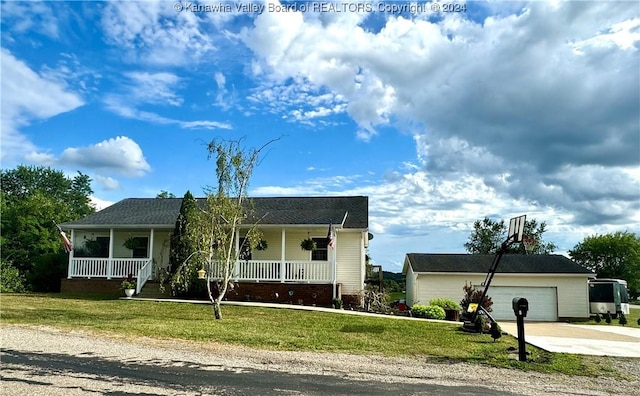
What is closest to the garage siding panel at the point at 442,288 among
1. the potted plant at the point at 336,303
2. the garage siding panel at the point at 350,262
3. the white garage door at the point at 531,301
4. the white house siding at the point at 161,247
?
the white garage door at the point at 531,301

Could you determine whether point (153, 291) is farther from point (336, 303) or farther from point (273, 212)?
point (336, 303)

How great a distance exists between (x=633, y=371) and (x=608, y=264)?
40112 mm

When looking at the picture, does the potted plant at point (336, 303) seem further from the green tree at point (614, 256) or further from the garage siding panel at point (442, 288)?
the green tree at point (614, 256)

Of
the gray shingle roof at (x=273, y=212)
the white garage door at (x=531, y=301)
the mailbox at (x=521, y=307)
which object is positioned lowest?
the white garage door at (x=531, y=301)

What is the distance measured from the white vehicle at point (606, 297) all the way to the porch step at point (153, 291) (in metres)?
20.9

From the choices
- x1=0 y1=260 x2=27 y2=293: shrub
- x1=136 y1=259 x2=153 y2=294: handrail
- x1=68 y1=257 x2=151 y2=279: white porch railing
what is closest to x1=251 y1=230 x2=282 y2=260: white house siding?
x1=136 y1=259 x2=153 y2=294: handrail

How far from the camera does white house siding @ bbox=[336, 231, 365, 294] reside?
22031 mm

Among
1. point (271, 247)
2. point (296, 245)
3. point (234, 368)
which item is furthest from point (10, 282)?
point (234, 368)

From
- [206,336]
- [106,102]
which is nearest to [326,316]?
[206,336]

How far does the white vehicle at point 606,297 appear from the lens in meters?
25.6

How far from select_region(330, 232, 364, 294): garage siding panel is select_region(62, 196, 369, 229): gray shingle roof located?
0.73 meters

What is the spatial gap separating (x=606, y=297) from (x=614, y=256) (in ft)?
68.1

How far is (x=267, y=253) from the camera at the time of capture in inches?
887

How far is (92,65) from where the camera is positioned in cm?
1515
